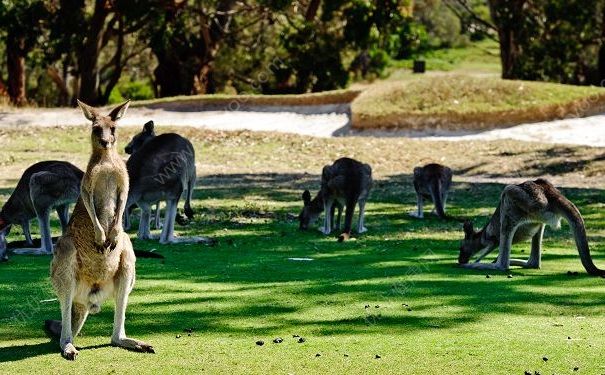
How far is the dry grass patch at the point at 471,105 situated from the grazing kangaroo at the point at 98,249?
2173 cm

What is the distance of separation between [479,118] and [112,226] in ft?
72.6

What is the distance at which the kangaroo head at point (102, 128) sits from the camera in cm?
722

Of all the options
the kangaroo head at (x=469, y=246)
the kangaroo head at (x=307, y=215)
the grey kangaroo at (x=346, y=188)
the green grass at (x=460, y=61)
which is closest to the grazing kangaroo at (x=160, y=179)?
the grey kangaroo at (x=346, y=188)

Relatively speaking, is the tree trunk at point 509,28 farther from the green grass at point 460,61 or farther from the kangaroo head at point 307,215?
the kangaroo head at point 307,215

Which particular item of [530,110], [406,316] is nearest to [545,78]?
[530,110]

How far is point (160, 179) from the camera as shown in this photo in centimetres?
1305

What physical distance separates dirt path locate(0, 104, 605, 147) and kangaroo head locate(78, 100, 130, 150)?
68.4 ft

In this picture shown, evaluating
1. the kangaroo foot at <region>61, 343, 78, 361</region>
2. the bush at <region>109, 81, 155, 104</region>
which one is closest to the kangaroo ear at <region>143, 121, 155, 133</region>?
the kangaroo foot at <region>61, 343, 78, 361</region>

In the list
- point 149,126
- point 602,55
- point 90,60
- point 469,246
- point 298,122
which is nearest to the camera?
point 469,246

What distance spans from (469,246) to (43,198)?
14.3 ft

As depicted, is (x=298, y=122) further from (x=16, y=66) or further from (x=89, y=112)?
(x=89, y=112)

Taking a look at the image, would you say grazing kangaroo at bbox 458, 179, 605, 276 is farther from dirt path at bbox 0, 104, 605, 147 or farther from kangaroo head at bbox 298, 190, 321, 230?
dirt path at bbox 0, 104, 605, 147

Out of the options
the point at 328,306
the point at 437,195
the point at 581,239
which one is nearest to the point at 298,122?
the point at 437,195

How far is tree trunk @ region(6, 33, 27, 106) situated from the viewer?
38.7m
